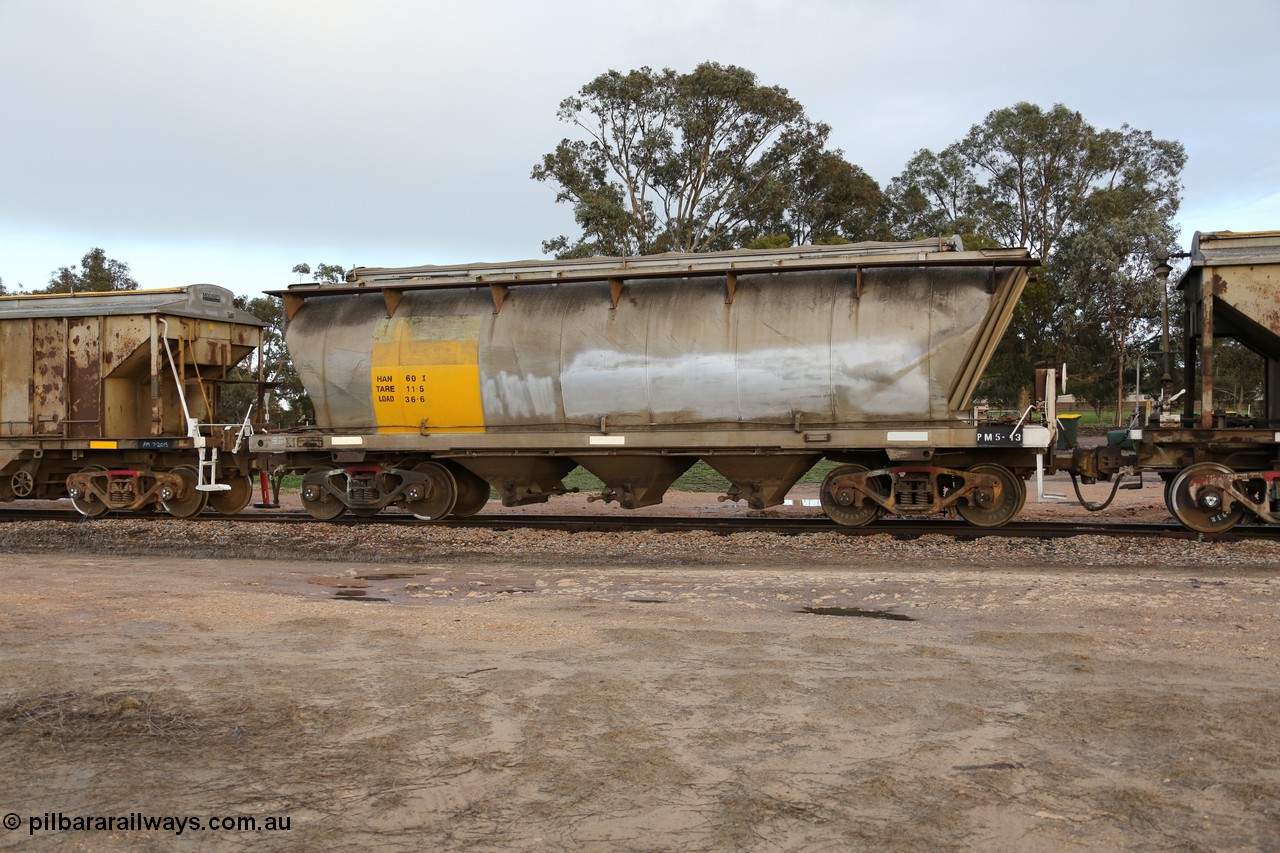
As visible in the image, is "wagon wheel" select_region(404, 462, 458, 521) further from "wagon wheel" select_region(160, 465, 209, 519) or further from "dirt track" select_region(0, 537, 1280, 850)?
"dirt track" select_region(0, 537, 1280, 850)

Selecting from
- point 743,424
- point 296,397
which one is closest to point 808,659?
point 743,424

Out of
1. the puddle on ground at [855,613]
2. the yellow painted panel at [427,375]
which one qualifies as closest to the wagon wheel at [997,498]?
the puddle on ground at [855,613]

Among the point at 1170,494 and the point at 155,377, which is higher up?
the point at 155,377

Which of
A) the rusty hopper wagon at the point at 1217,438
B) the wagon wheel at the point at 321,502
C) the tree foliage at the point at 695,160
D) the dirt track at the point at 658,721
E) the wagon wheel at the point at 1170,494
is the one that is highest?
the tree foliage at the point at 695,160

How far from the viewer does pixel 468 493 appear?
48.3 ft

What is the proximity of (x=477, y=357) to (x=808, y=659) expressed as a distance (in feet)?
27.0

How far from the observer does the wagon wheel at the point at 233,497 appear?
1588cm

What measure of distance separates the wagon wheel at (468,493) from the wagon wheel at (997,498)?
264 inches

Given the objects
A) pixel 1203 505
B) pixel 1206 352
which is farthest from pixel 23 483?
pixel 1206 352

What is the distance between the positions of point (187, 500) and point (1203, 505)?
1408 cm

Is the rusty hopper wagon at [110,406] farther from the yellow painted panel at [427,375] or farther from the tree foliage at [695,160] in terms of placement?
the tree foliage at [695,160]

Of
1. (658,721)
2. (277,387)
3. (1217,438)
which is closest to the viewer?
(658,721)
